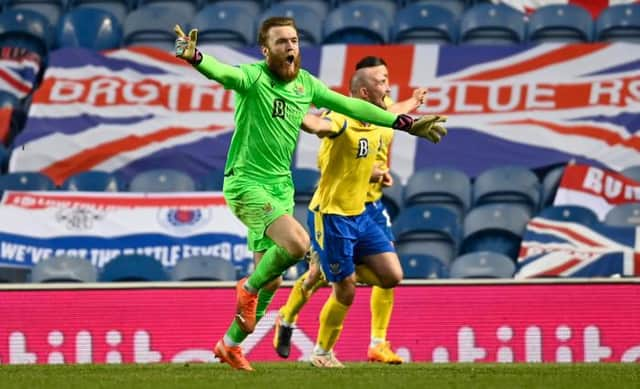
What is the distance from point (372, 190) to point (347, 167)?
0.83 metres

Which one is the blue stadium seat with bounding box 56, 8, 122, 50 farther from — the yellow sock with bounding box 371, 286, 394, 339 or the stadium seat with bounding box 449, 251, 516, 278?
the yellow sock with bounding box 371, 286, 394, 339

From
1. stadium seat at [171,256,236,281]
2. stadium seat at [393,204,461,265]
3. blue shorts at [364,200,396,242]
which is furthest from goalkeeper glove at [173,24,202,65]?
stadium seat at [393,204,461,265]

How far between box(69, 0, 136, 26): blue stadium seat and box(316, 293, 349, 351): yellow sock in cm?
813

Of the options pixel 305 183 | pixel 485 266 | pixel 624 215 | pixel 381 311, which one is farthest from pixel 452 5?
pixel 381 311

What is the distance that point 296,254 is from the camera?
906cm

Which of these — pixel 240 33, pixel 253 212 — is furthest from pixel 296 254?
pixel 240 33

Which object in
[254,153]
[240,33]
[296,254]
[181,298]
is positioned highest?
[240,33]

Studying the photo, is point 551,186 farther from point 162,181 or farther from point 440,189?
point 162,181

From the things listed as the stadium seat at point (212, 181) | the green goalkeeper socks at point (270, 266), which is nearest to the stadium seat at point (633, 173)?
the stadium seat at point (212, 181)

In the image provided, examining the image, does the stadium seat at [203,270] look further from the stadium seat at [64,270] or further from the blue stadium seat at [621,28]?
→ the blue stadium seat at [621,28]

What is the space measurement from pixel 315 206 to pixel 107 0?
8307 mm

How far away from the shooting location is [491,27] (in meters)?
16.9

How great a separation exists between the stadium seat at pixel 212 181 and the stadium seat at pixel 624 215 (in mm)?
3832

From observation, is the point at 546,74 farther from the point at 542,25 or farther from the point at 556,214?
the point at 556,214
